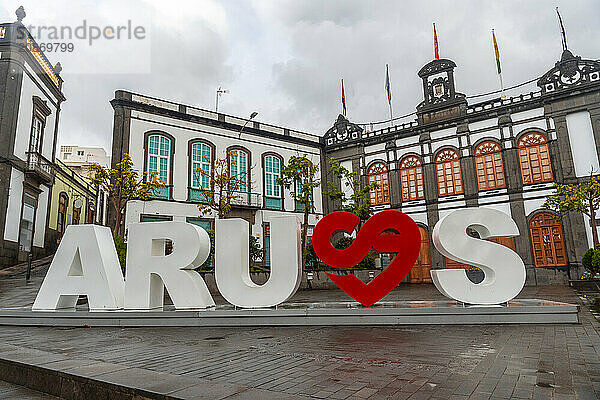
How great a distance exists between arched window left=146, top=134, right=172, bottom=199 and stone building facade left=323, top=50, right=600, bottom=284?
9818 millimetres

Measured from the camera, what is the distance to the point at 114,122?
695 inches

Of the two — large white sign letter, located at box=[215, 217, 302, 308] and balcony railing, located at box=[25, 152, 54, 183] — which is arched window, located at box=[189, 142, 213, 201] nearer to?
balcony railing, located at box=[25, 152, 54, 183]

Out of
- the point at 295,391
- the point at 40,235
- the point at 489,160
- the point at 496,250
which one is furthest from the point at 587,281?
the point at 40,235

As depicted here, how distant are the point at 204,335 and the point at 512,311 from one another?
15.9ft

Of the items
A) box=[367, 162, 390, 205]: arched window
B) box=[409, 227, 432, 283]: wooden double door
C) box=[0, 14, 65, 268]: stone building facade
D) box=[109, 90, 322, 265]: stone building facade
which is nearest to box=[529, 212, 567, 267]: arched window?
box=[409, 227, 432, 283]: wooden double door

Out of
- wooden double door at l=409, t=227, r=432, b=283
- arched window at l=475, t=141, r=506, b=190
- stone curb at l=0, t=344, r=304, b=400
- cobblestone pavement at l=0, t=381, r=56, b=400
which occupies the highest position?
arched window at l=475, t=141, r=506, b=190

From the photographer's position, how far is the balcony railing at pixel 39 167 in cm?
1853

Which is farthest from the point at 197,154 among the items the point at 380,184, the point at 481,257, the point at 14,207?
the point at 481,257

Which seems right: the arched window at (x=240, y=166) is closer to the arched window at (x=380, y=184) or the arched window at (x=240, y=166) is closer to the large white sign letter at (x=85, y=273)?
the arched window at (x=380, y=184)

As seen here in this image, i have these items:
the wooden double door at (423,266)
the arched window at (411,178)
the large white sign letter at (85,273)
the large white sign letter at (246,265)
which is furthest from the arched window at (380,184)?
the large white sign letter at (85,273)

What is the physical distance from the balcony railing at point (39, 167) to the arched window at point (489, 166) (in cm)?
2045

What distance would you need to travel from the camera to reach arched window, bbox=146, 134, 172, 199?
18297 millimetres

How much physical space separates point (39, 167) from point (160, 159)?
5.94 m

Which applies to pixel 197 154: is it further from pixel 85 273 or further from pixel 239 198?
pixel 85 273
